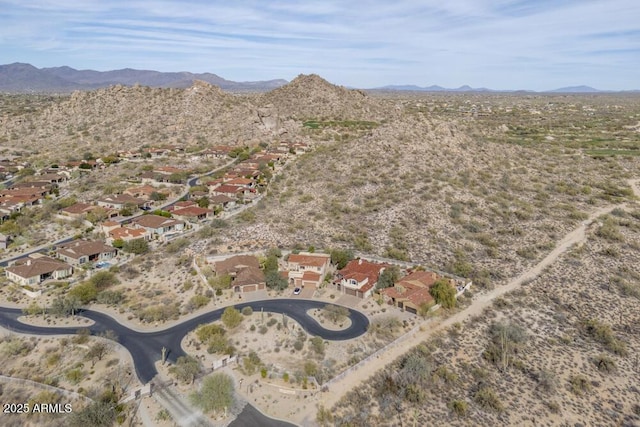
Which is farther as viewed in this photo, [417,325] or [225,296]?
[225,296]

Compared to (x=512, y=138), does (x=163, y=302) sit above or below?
below

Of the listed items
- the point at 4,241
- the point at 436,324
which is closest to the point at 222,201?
the point at 4,241

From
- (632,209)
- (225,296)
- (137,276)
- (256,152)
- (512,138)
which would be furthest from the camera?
(512,138)

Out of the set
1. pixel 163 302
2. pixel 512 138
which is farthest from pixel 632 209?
pixel 163 302

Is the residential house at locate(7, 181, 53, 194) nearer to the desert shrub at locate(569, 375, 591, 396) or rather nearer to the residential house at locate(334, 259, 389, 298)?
the residential house at locate(334, 259, 389, 298)

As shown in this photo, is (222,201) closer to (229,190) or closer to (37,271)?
(229,190)

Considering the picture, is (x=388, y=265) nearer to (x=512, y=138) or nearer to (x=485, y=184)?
(x=485, y=184)
